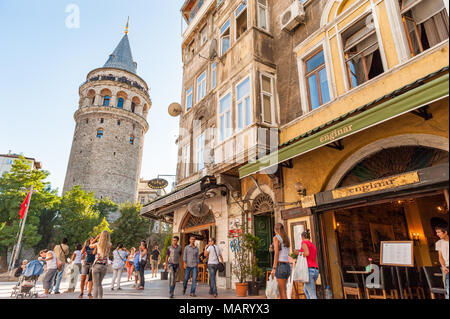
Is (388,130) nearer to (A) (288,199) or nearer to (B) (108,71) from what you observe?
(A) (288,199)

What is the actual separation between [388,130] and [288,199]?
3.17m

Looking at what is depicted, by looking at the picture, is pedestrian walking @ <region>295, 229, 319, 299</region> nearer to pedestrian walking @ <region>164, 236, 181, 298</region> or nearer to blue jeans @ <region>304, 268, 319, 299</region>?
blue jeans @ <region>304, 268, 319, 299</region>

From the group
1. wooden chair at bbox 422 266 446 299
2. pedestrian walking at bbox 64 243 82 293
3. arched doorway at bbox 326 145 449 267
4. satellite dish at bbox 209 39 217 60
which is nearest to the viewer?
wooden chair at bbox 422 266 446 299

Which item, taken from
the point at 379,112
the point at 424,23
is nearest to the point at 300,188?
the point at 379,112

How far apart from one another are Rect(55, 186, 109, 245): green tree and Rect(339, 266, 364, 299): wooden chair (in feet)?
92.8

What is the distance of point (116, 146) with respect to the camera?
145 ft

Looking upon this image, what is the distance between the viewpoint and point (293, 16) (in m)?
9.14

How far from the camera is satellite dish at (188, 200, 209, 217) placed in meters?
11.2

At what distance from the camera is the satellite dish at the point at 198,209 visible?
1120cm

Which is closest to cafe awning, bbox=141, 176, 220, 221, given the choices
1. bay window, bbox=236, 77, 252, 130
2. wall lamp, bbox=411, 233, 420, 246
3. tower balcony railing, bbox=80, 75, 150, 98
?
bay window, bbox=236, 77, 252, 130

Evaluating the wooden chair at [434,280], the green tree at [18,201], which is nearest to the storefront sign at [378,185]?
the wooden chair at [434,280]

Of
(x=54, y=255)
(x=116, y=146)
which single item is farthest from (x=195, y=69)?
(x=116, y=146)

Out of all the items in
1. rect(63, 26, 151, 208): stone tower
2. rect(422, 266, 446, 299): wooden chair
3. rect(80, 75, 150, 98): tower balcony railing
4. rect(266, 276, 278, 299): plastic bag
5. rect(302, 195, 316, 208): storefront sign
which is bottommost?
rect(266, 276, 278, 299): plastic bag

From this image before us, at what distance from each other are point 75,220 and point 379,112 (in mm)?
32437
